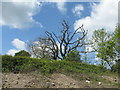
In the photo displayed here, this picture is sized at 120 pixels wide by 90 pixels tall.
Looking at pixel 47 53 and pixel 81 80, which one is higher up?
pixel 47 53

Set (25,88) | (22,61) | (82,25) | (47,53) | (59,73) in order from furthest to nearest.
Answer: (47,53) < (82,25) < (22,61) < (59,73) < (25,88)

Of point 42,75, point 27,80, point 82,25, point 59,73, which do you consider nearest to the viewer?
point 27,80

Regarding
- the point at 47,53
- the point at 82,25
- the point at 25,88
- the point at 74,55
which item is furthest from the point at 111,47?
the point at 25,88

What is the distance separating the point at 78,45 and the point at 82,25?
105 inches

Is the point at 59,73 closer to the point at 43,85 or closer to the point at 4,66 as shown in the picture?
the point at 43,85

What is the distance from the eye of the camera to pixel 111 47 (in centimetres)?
1410

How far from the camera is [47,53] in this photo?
20781 millimetres

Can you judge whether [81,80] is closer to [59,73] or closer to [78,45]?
[59,73]

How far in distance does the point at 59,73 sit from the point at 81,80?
860 millimetres

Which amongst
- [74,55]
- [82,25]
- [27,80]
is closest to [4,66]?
[27,80]

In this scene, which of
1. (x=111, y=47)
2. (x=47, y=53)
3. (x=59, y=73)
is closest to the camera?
(x=59, y=73)

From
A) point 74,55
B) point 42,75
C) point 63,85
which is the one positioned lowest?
point 63,85

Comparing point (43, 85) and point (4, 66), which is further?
point (4, 66)

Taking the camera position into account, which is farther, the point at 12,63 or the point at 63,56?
the point at 63,56
